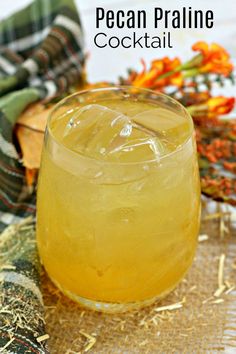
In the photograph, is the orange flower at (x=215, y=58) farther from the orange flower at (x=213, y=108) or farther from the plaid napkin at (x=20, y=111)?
the plaid napkin at (x=20, y=111)

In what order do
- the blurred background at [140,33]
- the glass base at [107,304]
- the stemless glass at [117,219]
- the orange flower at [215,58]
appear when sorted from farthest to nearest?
the blurred background at [140,33]
the orange flower at [215,58]
the glass base at [107,304]
the stemless glass at [117,219]

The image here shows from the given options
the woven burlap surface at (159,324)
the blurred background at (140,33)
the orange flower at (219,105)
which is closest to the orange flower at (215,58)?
the orange flower at (219,105)

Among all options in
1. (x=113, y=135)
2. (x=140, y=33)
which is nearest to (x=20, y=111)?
(x=113, y=135)

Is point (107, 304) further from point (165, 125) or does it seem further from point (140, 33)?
point (140, 33)

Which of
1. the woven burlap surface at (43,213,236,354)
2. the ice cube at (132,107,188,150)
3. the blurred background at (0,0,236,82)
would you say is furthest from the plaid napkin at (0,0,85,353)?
the ice cube at (132,107,188,150)

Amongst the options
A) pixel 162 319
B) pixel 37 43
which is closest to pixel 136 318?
pixel 162 319

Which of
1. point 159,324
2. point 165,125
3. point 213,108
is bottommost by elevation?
point 159,324

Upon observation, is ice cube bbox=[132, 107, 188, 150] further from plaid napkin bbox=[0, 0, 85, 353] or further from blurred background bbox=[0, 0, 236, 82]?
blurred background bbox=[0, 0, 236, 82]
